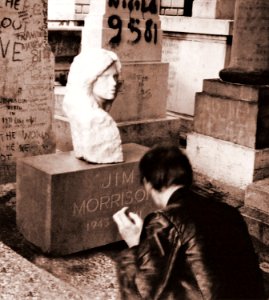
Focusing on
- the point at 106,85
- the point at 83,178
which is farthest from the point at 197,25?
the point at 83,178

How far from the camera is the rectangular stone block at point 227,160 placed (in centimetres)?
624

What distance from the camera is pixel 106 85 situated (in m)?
4.78

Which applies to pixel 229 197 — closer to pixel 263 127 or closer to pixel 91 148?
pixel 263 127

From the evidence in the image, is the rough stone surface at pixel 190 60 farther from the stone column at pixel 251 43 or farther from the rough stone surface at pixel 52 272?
the rough stone surface at pixel 52 272

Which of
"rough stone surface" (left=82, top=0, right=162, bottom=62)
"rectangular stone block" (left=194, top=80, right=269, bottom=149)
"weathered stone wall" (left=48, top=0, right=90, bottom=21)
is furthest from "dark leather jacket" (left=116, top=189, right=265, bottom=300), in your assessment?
"weathered stone wall" (left=48, top=0, right=90, bottom=21)

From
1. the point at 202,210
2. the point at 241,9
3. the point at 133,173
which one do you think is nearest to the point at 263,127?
the point at 241,9

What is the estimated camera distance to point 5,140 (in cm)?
627

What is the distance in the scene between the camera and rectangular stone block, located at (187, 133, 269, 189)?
6242mm

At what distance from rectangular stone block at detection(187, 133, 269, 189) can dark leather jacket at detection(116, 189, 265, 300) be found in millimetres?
3766

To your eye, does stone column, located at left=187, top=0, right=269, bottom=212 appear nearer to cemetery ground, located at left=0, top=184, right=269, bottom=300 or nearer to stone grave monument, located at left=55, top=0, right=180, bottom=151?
stone grave monument, located at left=55, top=0, right=180, bottom=151

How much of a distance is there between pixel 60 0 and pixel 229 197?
8.03m

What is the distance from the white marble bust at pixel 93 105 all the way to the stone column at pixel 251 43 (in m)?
2.19

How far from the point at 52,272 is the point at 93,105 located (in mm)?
1332

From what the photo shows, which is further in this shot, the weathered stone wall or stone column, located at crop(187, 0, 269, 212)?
the weathered stone wall
